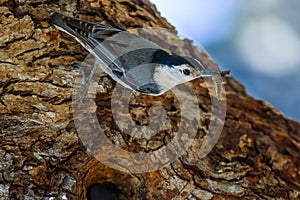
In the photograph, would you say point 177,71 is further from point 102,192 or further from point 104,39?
point 102,192

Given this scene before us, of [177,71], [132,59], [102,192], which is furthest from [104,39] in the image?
[102,192]

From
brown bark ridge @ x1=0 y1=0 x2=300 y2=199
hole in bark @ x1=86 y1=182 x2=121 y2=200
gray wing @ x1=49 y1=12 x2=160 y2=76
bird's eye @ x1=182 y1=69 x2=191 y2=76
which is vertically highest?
bird's eye @ x1=182 y1=69 x2=191 y2=76

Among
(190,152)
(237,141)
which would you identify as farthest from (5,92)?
(237,141)

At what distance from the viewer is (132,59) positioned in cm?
105

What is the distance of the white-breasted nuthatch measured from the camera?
1.01 m

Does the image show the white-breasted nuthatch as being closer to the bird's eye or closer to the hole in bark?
the bird's eye

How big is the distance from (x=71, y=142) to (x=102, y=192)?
0.62 ft

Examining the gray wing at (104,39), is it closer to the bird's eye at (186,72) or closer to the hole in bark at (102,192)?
the bird's eye at (186,72)

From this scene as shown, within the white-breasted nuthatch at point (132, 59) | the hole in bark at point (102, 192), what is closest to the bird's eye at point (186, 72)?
the white-breasted nuthatch at point (132, 59)

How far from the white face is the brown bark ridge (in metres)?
0.05

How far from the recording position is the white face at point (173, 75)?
3.29 feet

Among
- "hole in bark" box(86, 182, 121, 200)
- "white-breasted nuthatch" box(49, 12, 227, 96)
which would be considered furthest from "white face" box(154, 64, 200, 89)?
"hole in bark" box(86, 182, 121, 200)

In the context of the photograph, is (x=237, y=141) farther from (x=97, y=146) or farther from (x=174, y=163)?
(x=97, y=146)

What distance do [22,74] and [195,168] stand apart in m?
0.42
